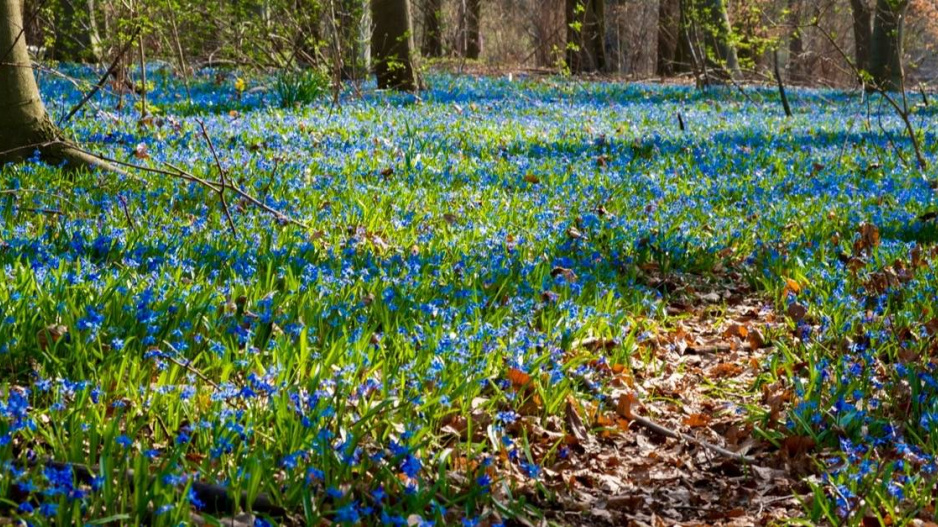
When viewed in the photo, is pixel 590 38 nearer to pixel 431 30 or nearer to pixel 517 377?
pixel 431 30

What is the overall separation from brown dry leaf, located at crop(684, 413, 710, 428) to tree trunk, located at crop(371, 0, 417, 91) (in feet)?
34.7

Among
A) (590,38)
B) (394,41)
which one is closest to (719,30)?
(590,38)

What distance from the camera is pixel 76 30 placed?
15.4 meters

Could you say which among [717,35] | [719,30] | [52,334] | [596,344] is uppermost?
[719,30]

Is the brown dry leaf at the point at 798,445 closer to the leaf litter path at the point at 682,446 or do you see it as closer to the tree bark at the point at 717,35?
the leaf litter path at the point at 682,446

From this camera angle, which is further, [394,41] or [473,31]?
[473,31]

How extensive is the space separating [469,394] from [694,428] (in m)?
0.90

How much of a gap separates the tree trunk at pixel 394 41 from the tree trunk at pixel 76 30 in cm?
419

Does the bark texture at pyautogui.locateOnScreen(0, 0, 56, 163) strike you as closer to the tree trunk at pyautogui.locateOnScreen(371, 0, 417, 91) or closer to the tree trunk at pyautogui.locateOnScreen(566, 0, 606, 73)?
the tree trunk at pyautogui.locateOnScreen(371, 0, 417, 91)

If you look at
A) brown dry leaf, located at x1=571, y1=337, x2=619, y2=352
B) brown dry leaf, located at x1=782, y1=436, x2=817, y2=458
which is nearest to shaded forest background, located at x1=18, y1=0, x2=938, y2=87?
brown dry leaf, located at x1=571, y1=337, x2=619, y2=352

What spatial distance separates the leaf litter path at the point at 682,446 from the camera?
2.46 metres

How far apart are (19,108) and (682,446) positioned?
15.2 ft

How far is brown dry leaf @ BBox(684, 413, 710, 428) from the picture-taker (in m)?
3.09

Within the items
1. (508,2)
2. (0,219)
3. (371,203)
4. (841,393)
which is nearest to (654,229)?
(371,203)
